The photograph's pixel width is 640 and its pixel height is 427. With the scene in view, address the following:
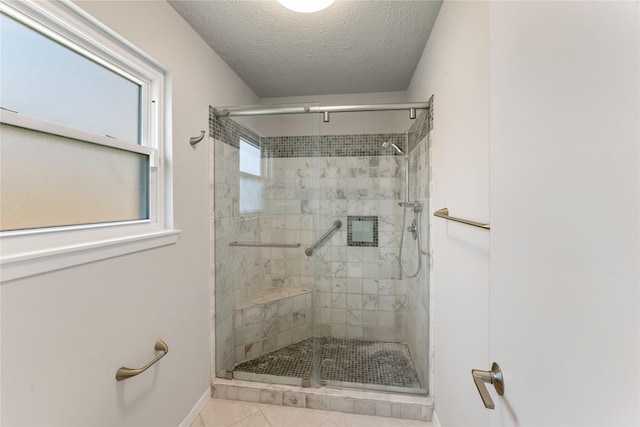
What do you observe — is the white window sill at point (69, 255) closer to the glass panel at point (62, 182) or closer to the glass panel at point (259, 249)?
the glass panel at point (62, 182)

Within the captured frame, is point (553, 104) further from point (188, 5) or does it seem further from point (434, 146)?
point (188, 5)

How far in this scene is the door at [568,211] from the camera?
11.9 inches

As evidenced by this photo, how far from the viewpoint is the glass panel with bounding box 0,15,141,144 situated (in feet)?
2.80

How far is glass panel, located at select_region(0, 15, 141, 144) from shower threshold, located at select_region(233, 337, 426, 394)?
70.2 inches

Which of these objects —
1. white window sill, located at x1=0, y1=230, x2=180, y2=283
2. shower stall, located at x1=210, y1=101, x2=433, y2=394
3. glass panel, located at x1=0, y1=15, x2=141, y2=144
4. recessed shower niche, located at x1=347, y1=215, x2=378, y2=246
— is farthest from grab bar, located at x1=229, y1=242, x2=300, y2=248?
glass panel, located at x1=0, y1=15, x2=141, y2=144

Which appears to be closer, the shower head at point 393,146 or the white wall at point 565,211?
the white wall at point 565,211

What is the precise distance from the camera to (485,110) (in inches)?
37.2

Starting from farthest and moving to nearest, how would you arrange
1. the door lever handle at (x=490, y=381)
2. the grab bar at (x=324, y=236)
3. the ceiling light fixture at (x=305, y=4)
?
the grab bar at (x=324, y=236) < the ceiling light fixture at (x=305, y=4) < the door lever handle at (x=490, y=381)

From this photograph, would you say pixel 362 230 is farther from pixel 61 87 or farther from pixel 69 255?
pixel 61 87

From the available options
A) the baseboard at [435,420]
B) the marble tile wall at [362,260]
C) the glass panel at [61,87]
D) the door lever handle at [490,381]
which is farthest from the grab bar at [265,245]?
the door lever handle at [490,381]

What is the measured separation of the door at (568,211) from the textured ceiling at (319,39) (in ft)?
3.83

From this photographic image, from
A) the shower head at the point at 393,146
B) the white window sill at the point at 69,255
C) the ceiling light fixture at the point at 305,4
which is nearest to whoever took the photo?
the white window sill at the point at 69,255

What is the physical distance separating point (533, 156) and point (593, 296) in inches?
9.8

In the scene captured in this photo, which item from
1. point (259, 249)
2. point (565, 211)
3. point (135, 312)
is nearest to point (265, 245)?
point (259, 249)
